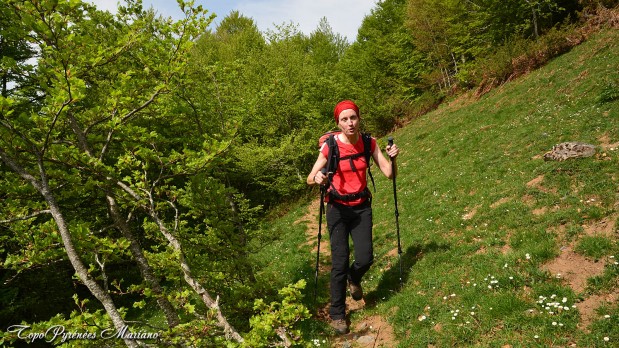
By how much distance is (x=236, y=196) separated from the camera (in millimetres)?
8633

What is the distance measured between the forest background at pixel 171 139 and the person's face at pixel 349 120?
1986 mm

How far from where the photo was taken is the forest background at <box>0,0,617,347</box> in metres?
4.31

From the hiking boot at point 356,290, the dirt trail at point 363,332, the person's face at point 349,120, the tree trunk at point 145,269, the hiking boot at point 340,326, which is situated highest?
the person's face at point 349,120

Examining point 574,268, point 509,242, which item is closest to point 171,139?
point 509,242

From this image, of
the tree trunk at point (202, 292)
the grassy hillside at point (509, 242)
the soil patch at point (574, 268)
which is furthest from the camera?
the soil patch at point (574, 268)

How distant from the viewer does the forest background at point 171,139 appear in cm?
431

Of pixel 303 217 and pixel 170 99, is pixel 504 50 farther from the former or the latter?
pixel 170 99

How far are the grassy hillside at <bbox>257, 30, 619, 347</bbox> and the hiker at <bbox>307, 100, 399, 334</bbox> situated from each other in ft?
3.84

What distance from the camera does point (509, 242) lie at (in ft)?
23.9

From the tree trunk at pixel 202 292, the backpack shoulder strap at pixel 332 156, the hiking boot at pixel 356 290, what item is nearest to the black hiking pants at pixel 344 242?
the hiking boot at pixel 356 290

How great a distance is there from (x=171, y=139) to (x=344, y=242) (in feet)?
13.7

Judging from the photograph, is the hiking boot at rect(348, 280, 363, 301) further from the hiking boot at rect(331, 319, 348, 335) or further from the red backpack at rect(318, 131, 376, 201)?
the red backpack at rect(318, 131, 376, 201)

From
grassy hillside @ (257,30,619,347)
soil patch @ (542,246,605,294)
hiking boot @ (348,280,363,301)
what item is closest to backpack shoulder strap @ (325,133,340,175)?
hiking boot @ (348,280,363,301)

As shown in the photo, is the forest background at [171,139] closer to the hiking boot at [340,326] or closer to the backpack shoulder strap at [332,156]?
the hiking boot at [340,326]
